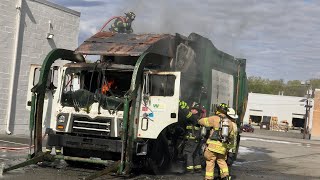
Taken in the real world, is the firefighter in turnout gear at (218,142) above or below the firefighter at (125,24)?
below

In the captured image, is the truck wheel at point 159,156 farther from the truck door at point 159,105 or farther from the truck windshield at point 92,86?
the truck windshield at point 92,86

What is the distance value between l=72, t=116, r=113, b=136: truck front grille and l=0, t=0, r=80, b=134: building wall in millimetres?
6758

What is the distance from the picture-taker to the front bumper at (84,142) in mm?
8570

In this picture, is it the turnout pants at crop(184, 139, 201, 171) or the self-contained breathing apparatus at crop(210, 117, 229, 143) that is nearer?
the self-contained breathing apparatus at crop(210, 117, 229, 143)

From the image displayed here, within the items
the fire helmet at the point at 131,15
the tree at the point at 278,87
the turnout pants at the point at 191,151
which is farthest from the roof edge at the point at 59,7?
the tree at the point at 278,87

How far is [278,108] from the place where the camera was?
76875 millimetres

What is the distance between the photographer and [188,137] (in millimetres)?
9750

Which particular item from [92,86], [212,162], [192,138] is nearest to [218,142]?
[212,162]

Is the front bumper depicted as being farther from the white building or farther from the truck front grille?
the white building

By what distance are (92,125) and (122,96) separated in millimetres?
927

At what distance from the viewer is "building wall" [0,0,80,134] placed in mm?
14805

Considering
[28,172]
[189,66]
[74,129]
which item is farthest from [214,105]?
[28,172]

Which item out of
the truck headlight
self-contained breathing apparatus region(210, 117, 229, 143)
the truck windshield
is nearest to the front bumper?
the truck headlight

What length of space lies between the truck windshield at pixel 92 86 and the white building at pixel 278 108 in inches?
2677
